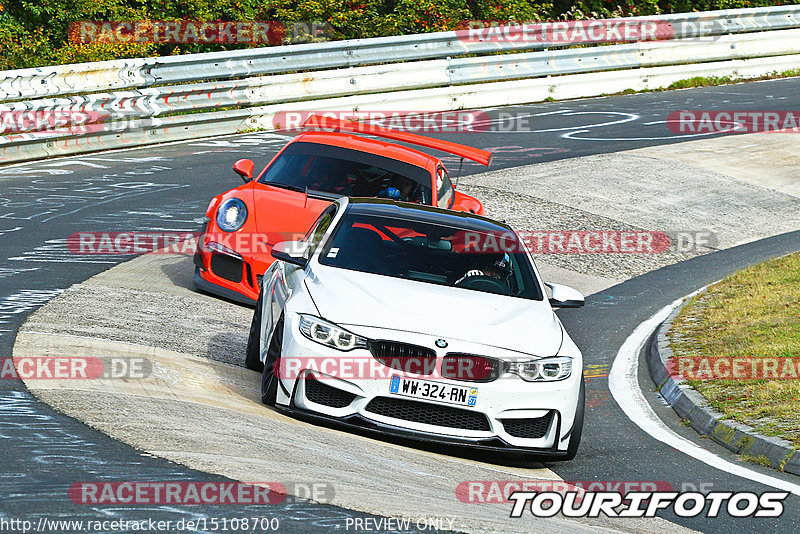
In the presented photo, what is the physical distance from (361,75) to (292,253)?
12871 mm

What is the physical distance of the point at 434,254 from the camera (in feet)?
27.5

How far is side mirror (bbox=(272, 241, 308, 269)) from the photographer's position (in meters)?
8.13

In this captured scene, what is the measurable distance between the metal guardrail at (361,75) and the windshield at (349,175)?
20.2 feet

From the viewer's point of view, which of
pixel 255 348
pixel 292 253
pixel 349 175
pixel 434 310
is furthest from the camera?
pixel 349 175

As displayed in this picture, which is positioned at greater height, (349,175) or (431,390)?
(349,175)

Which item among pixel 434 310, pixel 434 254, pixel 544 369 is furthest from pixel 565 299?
pixel 434 310

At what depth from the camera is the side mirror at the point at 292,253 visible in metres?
8.13

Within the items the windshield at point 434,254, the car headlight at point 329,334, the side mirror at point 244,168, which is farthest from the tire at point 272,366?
the side mirror at point 244,168

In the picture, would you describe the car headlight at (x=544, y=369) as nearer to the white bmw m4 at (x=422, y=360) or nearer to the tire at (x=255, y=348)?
the white bmw m4 at (x=422, y=360)

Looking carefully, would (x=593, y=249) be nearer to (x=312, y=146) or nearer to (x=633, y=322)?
(x=633, y=322)

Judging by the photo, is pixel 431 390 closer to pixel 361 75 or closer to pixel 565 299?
pixel 565 299

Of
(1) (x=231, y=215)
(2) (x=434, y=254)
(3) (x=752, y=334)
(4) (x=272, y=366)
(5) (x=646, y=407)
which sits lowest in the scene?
(5) (x=646, y=407)

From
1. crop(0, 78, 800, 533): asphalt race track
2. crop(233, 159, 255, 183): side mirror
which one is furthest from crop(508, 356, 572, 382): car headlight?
crop(233, 159, 255, 183): side mirror

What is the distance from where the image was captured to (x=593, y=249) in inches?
596
